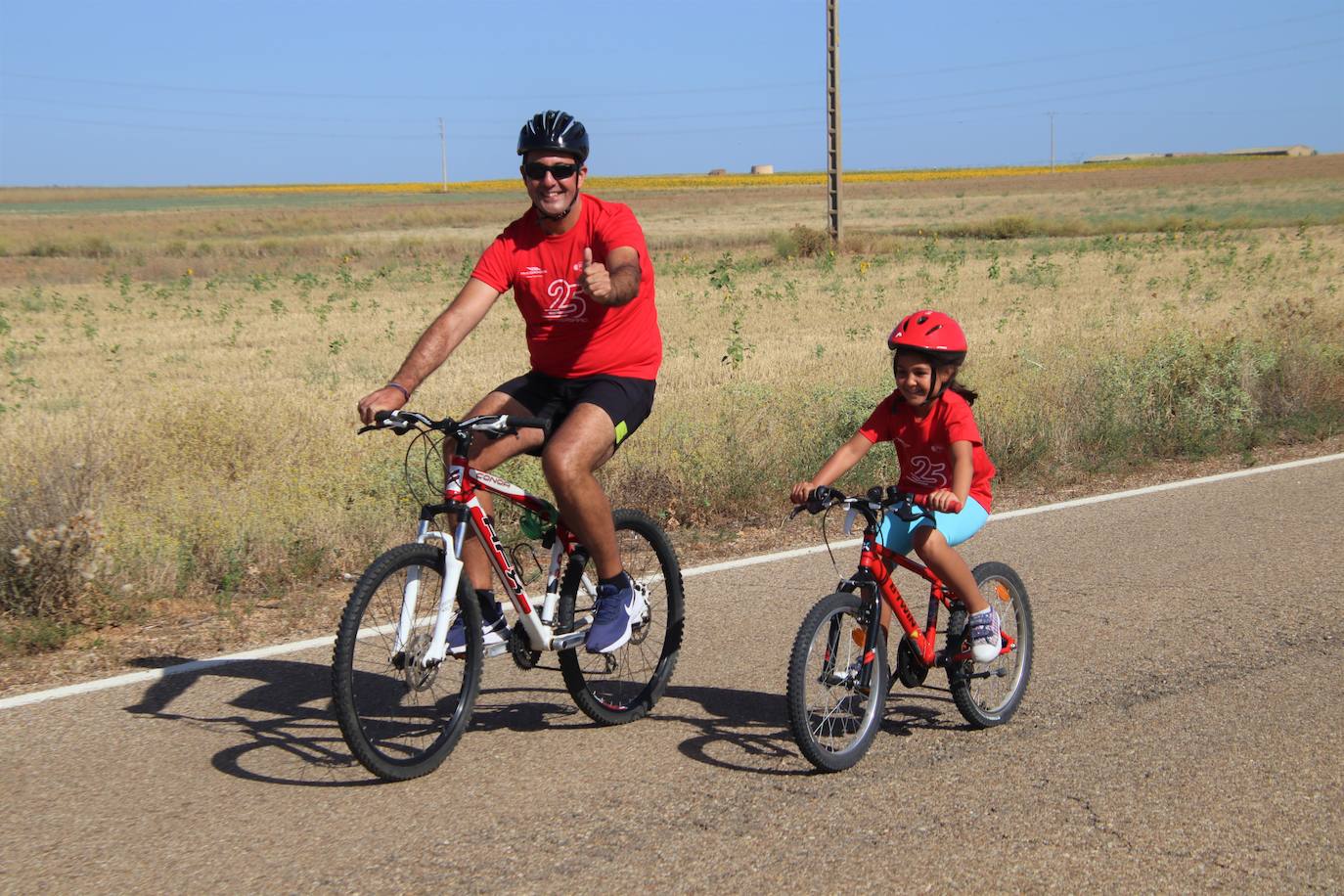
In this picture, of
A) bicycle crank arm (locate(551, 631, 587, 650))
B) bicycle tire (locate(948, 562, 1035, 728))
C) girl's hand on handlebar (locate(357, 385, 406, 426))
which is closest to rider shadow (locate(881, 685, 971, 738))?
bicycle tire (locate(948, 562, 1035, 728))

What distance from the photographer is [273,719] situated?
5.28 m

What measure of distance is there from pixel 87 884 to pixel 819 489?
250 centimetres

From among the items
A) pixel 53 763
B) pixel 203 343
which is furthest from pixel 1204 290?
pixel 53 763

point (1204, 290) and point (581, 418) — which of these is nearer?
point (581, 418)

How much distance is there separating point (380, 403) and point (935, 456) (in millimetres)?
1958

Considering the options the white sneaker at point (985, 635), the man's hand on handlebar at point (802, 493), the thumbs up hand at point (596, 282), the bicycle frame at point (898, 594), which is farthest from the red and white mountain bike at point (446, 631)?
the white sneaker at point (985, 635)

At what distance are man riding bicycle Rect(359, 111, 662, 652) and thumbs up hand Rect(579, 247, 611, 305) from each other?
0.11ft

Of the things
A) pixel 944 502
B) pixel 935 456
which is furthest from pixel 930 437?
pixel 944 502

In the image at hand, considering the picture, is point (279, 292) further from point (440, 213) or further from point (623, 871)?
point (440, 213)

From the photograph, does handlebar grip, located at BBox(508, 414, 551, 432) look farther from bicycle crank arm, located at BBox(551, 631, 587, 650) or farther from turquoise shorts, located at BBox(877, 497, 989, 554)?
turquoise shorts, located at BBox(877, 497, 989, 554)

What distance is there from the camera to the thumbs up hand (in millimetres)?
Result: 4703

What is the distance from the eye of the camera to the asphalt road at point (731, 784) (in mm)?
3955

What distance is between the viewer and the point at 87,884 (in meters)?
3.85

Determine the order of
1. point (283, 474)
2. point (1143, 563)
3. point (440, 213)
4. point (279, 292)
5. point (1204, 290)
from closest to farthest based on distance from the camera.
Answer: point (1143, 563) < point (283, 474) < point (1204, 290) < point (279, 292) < point (440, 213)
